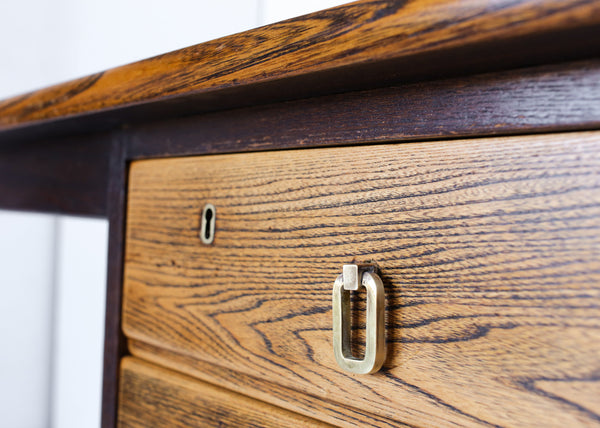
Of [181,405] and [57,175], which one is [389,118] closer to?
[181,405]

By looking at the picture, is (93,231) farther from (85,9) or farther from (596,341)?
(596,341)

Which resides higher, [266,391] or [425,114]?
[425,114]

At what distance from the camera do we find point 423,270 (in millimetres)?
270

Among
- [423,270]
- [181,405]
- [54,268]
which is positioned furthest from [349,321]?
[54,268]

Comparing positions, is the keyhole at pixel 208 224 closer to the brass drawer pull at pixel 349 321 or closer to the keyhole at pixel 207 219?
the keyhole at pixel 207 219

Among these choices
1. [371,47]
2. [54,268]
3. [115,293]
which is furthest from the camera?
[54,268]

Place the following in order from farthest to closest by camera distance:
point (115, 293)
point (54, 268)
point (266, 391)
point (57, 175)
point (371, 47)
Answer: point (54, 268) < point (57, 175) < point (115, 293) < point (266, 391) < point (371, 47)

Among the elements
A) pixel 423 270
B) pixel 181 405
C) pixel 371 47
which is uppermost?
pixel 371 47

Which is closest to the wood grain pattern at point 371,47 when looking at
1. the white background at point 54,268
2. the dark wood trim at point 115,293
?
the dark wood trim at point 115,293

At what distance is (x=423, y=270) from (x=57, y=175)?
0.46 m

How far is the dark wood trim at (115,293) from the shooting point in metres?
0.46

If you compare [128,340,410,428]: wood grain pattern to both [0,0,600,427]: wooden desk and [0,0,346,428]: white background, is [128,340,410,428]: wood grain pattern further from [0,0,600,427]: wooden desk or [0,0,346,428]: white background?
[0,0,346,428]: white background

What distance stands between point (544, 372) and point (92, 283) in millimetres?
1190

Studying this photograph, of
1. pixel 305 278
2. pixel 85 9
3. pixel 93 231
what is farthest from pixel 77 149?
pixel 85 9
